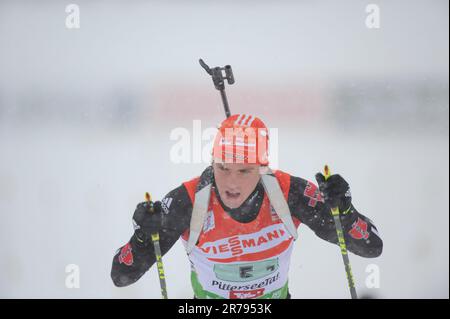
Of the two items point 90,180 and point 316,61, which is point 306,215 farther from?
point 316,61

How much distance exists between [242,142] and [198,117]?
314cm

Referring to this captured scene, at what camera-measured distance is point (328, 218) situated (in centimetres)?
330

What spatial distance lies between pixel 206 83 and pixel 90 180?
1.60 metres

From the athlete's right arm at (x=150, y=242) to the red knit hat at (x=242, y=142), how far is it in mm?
312

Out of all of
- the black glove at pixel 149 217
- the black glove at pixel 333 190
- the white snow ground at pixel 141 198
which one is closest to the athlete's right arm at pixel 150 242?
the black glove at pixel 149 217

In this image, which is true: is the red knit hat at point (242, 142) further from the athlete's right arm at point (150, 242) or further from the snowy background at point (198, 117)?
the snowy background at point (198, 117)

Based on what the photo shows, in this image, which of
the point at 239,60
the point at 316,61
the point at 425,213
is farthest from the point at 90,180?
the point at 425,213

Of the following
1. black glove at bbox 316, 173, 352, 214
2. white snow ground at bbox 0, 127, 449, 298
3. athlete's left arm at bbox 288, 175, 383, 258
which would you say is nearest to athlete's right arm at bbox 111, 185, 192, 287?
athlete's left arm at bbox 288, 175, 383, 258

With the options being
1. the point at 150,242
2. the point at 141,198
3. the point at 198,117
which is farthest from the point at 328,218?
the point at 198,117

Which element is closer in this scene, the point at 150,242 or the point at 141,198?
the point at 150,242

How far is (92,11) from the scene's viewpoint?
22.6ft

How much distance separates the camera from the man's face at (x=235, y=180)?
10.1 feet

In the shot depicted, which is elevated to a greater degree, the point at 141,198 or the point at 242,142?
the point at 242,142

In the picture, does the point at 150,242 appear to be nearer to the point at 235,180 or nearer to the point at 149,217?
the point at 149,217
